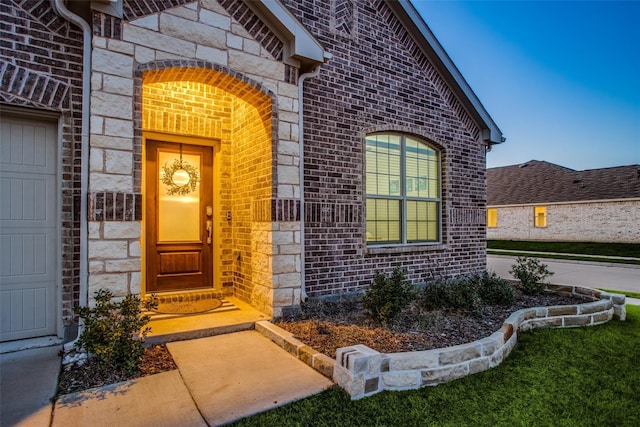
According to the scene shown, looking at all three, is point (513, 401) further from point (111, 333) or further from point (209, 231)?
point (209, 231)

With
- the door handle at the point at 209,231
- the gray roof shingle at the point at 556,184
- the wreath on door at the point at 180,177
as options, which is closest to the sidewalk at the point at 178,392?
the door handle at the point at 209,231

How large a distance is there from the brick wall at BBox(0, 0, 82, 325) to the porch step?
0.92 m

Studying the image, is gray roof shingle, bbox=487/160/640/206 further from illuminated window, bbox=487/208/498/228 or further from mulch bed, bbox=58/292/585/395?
mulch bed, bbox=58/292/585/395

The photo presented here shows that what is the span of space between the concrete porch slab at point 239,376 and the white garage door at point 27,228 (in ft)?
4.83

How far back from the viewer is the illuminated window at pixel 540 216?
25361 millimetres

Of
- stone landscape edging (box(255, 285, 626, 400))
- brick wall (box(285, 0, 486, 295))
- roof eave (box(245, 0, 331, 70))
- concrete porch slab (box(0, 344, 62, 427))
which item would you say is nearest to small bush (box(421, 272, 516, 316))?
stone landscape edging (box(255, 285, 626, 400))

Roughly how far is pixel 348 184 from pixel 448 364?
3225 millimetres

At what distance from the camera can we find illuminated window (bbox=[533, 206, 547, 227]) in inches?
998

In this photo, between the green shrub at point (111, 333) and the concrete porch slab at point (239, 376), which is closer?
the concrete porch slab at point (239, 376)

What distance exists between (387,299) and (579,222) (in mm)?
25090

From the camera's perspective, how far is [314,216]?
535 cm

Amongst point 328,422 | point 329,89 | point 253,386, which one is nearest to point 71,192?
point 253,386

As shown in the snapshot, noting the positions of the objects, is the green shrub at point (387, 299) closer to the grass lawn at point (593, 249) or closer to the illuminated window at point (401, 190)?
the illuminated window at point (401, 190)

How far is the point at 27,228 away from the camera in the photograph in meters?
3.76
